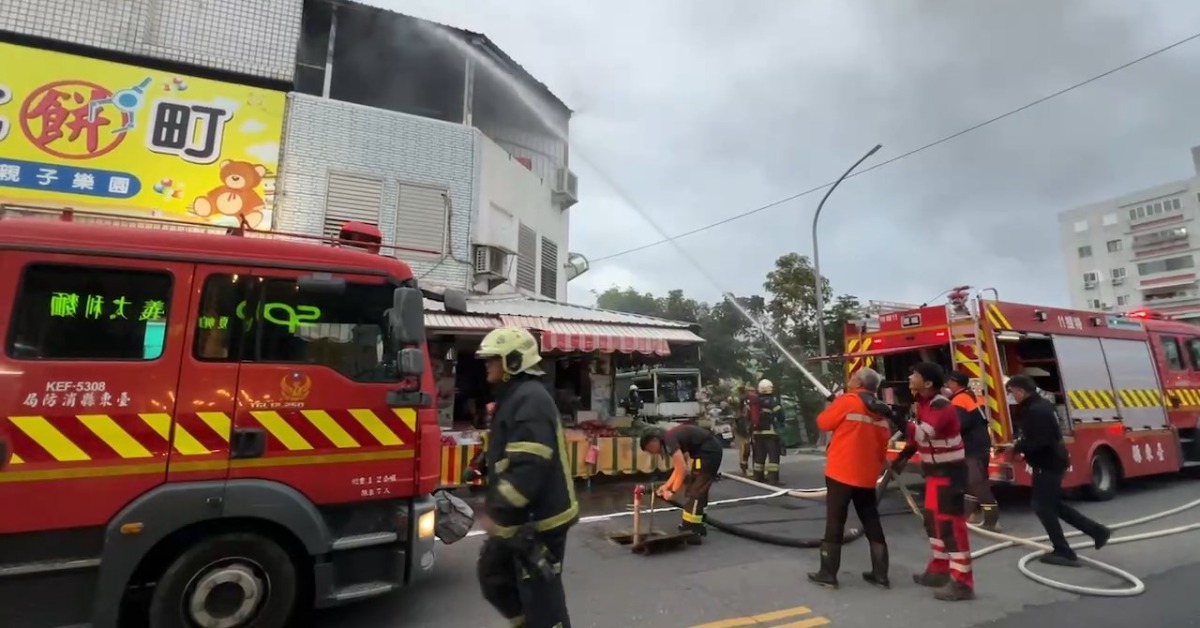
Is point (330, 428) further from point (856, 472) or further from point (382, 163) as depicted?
point (382, 163)

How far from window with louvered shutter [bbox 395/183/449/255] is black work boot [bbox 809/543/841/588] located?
816 centimetres

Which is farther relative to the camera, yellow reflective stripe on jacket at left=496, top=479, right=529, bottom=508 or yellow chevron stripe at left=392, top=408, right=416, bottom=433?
yellow chevron stripe at left=392, top=408, right=416, bottom=433

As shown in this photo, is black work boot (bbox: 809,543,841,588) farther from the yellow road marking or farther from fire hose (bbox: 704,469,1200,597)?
fire hose (bbox: 704,469,1200,597)

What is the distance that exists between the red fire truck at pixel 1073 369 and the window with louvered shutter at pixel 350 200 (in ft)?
28.2

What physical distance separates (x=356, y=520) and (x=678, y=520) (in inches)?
175

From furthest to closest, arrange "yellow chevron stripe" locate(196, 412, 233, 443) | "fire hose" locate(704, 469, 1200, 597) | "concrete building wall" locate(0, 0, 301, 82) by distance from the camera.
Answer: "concrete building wall" locate(0, 0, 301, 82)
"fire hose" locate(704, 469, 1200, 597)
"yellow chevron stripe" locate(196, 412, 233, 443)

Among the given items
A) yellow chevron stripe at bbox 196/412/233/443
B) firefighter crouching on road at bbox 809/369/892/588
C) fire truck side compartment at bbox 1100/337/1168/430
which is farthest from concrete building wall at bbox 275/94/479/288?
fire truck side compartment at bbox 1100/337/1168/430

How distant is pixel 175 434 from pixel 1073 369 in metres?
10.4

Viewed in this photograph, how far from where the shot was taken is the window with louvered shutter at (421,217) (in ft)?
35.0

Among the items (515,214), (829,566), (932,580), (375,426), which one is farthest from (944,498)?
(515,214)

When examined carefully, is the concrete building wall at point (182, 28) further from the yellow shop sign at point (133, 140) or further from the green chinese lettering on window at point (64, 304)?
the green chinese lettering on window at point (64, 304)

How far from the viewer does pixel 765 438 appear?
1004 cm

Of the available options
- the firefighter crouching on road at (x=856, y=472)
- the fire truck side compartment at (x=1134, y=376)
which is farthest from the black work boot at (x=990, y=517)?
the fire truck side compartment at (x=1134, y=376)

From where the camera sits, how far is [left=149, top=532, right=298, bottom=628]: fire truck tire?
335 centimetres
